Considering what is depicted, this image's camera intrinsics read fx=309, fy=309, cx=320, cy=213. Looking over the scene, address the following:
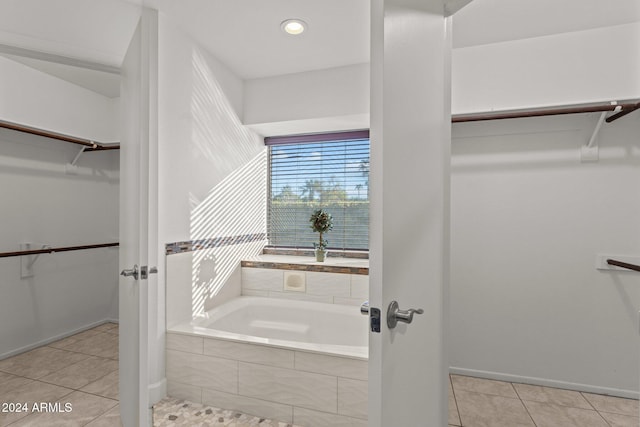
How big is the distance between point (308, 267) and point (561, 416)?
1.86 metres

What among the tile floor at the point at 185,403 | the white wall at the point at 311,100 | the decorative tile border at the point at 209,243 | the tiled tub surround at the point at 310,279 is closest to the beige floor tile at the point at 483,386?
→ the tile floor at the point at 185,403

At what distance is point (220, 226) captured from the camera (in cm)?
251

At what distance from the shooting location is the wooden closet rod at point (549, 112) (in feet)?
5.85

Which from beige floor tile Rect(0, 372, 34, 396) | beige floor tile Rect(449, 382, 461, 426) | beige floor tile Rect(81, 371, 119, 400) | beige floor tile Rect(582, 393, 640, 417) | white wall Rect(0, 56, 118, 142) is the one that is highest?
white wall Rect(0, 56, 118, 142)

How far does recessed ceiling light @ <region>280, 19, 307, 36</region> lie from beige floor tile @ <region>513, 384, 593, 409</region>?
2.81 metres

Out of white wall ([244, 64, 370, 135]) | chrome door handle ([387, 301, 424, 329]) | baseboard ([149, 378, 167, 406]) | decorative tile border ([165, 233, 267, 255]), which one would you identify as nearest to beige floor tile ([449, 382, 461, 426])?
chrome door handle ([387, 301, 424, 329])

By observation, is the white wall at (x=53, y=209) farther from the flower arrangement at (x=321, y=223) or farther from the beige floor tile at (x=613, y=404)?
the beige floor tile at (x=613, y=404)

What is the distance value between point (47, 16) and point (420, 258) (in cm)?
196

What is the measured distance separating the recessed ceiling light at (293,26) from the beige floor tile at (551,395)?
2.81 meters

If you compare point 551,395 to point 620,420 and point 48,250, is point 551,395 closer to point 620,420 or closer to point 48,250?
point 620,420

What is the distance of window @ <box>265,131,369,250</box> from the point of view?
2957mm

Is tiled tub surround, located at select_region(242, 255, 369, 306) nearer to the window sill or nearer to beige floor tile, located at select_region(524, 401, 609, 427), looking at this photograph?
the window sill

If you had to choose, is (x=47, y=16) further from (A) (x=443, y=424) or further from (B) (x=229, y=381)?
(A) (x=443, y=424)

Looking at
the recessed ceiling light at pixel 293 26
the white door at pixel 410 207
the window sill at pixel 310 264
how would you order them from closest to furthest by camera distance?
the white door at pixel 410 207 < the recessed ceiling light at pixel 293 26 < the window sill at pixel 310 264
